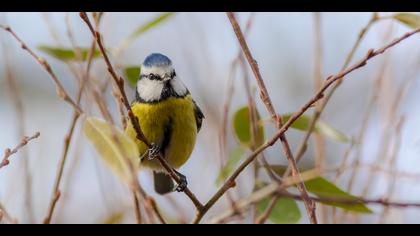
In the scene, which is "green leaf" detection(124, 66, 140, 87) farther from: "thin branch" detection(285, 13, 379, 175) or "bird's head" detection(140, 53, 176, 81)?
"thin branch" detection(285, 13, 379, 175)

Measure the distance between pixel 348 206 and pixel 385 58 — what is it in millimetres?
765

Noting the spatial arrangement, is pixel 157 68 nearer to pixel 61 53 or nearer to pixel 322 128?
pixel 61 53

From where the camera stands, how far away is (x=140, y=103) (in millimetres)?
1896

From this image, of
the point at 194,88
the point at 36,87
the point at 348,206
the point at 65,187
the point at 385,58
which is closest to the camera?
the point at 348,206

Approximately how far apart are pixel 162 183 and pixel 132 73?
2.10 ft

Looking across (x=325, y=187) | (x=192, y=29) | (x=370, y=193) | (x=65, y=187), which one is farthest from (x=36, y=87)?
(x=325, y=187)

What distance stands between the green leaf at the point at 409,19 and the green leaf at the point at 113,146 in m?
0.68

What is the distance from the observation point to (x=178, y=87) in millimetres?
1907

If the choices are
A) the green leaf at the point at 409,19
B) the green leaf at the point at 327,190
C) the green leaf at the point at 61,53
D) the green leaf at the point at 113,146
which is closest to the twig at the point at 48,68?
the green leaf at the point at 113,146

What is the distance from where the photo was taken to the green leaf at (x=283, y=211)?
153 centimetres

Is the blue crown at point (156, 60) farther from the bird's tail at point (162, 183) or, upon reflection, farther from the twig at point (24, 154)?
the bird's tail at point (162, 183)

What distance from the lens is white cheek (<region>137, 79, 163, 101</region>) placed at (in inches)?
72.9

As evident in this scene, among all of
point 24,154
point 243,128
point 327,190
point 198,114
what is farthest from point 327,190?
point 24,154
